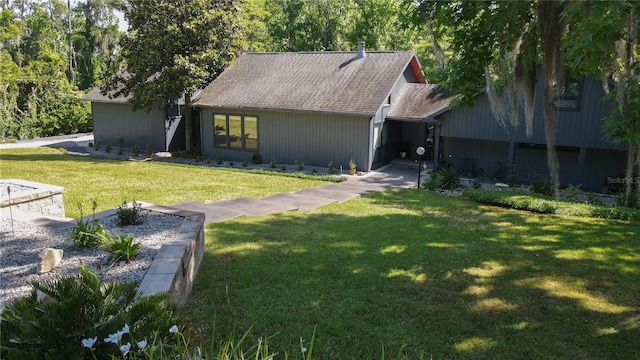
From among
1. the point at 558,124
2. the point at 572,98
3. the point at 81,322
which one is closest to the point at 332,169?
the point at 558,124

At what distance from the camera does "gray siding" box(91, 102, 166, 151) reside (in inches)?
857

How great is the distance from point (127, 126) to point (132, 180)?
9447 mm

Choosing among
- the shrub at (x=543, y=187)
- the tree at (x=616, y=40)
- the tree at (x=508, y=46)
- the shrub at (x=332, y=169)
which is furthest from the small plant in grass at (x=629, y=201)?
the shrub at (x=332, y=169)

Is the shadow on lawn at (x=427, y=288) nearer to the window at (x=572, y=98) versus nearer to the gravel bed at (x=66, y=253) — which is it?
the gravel bed at (x=66, y=253)

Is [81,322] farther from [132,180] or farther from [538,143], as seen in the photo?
[538,143]

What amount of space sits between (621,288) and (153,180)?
1261 centimetres

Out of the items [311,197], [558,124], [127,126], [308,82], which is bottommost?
[311,197]

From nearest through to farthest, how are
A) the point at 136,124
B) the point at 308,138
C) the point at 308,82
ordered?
1. the point at 308,138
2. the point at 308,82
3. the point at 136,124

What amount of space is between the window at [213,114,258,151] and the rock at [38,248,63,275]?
561 inches

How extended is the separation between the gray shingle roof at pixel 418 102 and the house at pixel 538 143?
1.04m

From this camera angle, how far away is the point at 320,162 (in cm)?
1802

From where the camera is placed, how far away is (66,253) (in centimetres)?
573

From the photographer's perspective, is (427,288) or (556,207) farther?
(556,207)

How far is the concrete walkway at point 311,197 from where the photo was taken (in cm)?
1006
